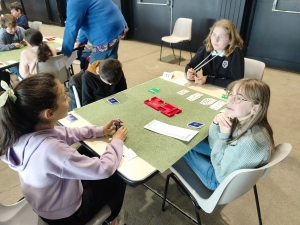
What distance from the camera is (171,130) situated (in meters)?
1.20

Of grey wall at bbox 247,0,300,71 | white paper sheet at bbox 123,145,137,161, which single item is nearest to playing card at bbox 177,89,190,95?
white paper sheet at bbox 123,145,137,161

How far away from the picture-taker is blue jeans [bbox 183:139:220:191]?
1.17m

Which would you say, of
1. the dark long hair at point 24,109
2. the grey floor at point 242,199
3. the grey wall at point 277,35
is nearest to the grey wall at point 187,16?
the grey wall at point 277,35

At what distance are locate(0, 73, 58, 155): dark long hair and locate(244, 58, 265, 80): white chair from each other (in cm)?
164

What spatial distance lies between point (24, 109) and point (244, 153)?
89cm

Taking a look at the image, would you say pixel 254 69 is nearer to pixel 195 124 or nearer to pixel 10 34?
pixel 195 124

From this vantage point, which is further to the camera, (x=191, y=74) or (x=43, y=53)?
(x=43, y=53)

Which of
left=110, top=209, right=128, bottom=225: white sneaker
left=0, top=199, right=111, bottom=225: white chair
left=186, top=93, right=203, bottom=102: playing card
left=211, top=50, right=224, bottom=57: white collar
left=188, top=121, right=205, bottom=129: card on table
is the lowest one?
left=110, top=209, right=128, bottom=225: white sneaker

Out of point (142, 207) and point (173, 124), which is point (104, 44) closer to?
point (173, 124)

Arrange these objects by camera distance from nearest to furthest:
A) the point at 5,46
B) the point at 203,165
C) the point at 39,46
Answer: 1. the point at 203,165
2. the point at 39,46
3. the point at 5,46

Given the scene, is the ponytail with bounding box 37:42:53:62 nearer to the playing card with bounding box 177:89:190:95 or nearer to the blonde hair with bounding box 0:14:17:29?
the blonde hair with bounding box 0:14:17:29

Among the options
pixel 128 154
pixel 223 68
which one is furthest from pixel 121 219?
pixel 223 68

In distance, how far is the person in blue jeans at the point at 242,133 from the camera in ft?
3.15

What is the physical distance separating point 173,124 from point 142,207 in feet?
2.33
